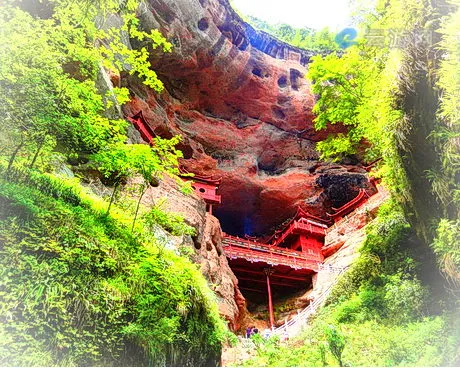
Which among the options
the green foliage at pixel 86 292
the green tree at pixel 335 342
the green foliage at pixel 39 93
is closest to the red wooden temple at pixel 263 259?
the green tree at pixel 335 342

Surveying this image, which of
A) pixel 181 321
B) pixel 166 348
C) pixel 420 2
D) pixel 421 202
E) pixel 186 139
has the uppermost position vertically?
pixel 186 139

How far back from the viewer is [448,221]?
232 inches

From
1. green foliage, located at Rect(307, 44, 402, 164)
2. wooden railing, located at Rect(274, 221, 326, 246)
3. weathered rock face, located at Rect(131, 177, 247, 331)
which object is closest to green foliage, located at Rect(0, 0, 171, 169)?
weathered rock face, located at Rect(131, 177, 247, 331)

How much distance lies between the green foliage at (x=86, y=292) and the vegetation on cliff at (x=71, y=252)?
12mm

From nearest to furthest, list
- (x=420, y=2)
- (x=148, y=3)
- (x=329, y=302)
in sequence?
(x=420, y=2) → (x=329, y=302) → (x=148, y=3)

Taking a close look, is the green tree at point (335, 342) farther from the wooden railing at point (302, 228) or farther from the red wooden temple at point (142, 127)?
the wooden railing at point (302, 228)

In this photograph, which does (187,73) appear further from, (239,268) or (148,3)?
(239,268)

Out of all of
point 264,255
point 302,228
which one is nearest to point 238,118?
point 302,228

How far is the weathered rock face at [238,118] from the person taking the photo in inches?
966

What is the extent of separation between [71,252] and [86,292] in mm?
541

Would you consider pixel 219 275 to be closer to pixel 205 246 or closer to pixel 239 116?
pixel 205 246

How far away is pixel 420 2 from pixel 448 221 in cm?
380

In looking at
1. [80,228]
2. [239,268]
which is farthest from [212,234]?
[80,228]

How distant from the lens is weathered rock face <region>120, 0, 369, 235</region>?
24.5 metres
